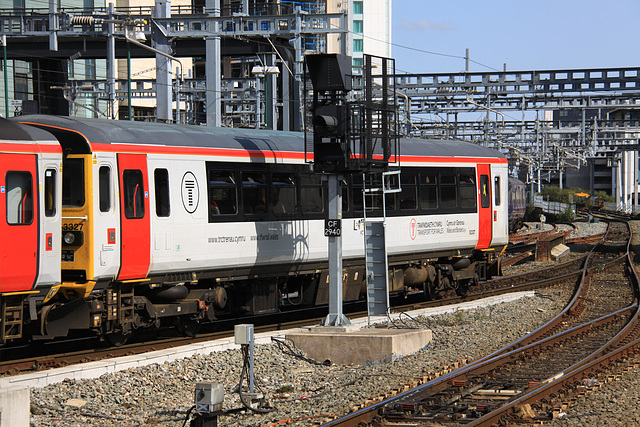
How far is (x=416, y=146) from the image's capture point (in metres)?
20.4

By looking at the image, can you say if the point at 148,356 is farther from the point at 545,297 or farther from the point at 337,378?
the point at 545,297

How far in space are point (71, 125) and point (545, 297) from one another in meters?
13.4

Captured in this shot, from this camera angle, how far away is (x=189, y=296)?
15766 millimetres

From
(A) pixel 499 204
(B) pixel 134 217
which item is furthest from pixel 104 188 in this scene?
(A) pixel 499 204

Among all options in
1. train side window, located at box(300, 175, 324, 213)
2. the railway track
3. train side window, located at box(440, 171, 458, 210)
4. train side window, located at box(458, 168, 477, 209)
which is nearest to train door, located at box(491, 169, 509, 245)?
train side window, located at box(458, 168, 477, 209)

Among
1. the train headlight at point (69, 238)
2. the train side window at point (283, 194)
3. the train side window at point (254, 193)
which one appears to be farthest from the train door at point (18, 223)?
the train side window at point (283, 194)

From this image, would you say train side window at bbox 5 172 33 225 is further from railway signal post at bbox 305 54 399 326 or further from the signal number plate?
railway signal post at bbox 305 54 399 326

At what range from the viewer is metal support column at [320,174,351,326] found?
15.7 meters

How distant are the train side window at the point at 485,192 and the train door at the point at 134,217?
10.2 m

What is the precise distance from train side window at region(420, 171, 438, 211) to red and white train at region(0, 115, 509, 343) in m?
0.04

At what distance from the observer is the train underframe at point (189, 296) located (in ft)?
44.1

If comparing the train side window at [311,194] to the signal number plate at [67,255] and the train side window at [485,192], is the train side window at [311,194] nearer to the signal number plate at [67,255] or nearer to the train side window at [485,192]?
the signal number plate at [67,255]

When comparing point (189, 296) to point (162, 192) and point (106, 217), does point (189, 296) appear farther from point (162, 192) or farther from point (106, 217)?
point (106, 217)

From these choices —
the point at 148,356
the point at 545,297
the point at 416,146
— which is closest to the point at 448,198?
the point at 416,146
